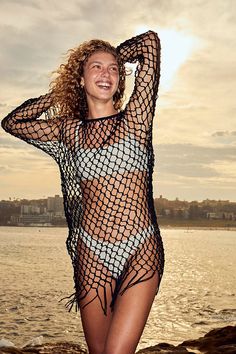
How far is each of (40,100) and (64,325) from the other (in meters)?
13.6

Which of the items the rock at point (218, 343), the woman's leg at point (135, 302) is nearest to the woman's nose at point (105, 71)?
the woman's leg at point (135, 302)

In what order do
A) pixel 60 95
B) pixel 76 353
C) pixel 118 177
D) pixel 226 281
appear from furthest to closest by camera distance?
pixel 226 281 < pixel 76 353 < pixel 60 95 < pixel 118 177

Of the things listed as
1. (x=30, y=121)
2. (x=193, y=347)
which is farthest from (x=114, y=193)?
(x=193, y=347)

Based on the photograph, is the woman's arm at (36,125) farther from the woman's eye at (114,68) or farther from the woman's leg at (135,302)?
the woman's leg at (135,302)

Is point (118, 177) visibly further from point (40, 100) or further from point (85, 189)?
point (40, 100)

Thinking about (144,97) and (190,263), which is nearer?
(144,97)

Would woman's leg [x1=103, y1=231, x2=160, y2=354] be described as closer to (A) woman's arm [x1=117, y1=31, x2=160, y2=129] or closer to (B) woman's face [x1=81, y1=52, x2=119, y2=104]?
(A) woman's arm [x1=117, y1=31, x2=160, y2=129]

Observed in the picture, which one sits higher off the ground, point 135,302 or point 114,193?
point 114,193

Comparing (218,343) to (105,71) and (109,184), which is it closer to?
(109,184)

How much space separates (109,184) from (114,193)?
7cm

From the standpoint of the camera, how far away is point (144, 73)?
382cm

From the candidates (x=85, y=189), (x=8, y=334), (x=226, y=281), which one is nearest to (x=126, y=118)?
(x=85, y=189)

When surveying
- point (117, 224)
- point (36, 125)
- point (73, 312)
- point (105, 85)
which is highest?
point (105, 85)

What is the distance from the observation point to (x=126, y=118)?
3709 mm
